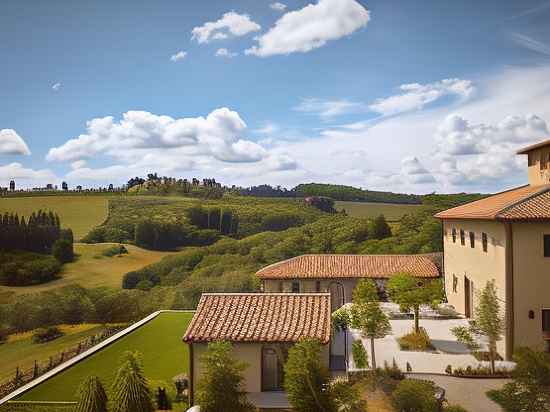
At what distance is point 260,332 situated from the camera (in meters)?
16.9

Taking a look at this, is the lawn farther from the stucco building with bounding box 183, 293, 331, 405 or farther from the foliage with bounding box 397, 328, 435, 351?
the foliage with bounding box 397, 328, 435, 351

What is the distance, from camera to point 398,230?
6575 centimetres

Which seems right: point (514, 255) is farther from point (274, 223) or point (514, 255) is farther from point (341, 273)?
point (274, 223)

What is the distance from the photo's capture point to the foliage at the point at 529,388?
13.5m

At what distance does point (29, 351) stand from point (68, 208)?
4191 cm

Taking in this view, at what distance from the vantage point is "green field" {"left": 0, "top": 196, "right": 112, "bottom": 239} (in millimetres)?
63906

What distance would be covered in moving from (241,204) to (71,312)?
59164mm

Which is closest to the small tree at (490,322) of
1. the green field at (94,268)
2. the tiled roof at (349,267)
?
the tiled roof at (349,267)

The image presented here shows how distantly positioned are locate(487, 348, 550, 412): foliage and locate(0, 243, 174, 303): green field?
42.4m

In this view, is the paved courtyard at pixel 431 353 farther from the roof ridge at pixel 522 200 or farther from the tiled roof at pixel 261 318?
the roof ridge at pixel 522 200

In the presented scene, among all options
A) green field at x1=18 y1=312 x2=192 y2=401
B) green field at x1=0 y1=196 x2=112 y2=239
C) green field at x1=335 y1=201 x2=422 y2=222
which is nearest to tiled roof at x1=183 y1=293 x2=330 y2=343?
green field at x1=18 y1=312 x2=192 y2=401

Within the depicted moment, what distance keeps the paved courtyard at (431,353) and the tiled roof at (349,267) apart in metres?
7.95

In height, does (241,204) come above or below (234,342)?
above

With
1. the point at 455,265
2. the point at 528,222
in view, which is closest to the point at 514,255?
the point at 528,222
